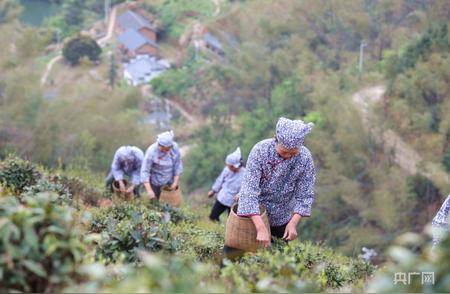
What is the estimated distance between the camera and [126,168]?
25.1ft

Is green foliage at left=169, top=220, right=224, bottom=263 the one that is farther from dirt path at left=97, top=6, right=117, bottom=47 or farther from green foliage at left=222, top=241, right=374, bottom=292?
dirt path at left=97, top=6, right=117, bottom=47

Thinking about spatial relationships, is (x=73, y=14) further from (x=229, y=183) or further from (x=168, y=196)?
(x=168, y=196)

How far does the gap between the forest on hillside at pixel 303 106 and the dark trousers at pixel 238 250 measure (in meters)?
0.45

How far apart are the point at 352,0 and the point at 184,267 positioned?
2527 cm

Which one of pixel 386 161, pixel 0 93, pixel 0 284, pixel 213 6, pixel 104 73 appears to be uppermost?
pixel 213 6

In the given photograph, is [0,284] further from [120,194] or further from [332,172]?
[332,172]

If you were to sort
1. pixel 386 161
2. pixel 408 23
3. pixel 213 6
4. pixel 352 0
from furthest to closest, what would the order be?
pixel 213 6 → pixel 352 0 → pixel 408 23 → pixel 386 161

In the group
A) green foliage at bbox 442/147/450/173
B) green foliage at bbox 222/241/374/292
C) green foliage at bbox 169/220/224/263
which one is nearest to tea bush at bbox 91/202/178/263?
green foliage at bbox 169/220/224/263

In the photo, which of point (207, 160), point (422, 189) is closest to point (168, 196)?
point (422, 189)

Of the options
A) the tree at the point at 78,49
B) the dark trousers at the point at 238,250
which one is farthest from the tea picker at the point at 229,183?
the tree at the point at 78,49

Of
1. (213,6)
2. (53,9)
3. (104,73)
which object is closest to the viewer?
(104,73)

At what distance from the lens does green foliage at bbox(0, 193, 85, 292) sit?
2.72 metres

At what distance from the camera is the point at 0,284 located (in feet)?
9.00

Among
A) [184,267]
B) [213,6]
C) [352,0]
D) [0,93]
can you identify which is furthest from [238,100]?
A: [184,267]
